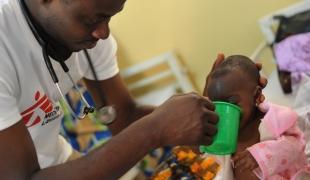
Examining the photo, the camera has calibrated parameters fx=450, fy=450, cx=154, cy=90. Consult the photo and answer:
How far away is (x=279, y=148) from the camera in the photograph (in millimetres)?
1311

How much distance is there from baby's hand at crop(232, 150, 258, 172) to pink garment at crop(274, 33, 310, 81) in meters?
0.73

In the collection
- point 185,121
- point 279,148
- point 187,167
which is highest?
point 185,121

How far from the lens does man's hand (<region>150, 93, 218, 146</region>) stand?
1.02 metres

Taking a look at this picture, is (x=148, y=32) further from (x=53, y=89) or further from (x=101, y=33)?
(x=101, y=33)

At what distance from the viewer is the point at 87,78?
165 cm

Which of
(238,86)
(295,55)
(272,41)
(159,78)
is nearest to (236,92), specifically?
→ (238,86)

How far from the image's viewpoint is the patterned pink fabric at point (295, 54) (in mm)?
1948

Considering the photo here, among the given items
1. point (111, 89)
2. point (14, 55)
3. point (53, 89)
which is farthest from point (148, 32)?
point (14, 55)

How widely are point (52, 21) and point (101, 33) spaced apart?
0.45 feet

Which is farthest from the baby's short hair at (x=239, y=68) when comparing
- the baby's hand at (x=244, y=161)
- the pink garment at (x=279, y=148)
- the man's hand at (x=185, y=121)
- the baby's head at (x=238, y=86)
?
the man's hand at (x=185, y=121)

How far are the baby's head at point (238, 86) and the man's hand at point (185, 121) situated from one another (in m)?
0.29

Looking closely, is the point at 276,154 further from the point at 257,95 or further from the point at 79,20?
the point at 79,20

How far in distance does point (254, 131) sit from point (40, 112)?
0.67 m

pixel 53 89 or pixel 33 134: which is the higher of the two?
pixel 53 89
